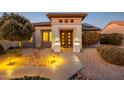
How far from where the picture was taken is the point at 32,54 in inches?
237

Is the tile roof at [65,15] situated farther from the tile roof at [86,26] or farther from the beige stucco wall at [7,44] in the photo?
the beige stucco wall at [7,44]

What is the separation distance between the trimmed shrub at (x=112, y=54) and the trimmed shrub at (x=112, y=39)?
8.0 inches

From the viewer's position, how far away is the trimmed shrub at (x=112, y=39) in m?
5.90

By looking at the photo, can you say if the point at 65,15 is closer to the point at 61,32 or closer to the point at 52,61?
the point at 61,32

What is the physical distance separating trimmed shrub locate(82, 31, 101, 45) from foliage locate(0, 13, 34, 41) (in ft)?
5.82

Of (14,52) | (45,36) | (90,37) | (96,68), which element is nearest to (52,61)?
(45,36)

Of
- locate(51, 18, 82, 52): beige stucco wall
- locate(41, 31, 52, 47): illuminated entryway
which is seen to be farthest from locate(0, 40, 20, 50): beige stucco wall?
locate(51, 18, 82, 52): beige stucco wall

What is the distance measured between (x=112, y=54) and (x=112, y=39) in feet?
1.60

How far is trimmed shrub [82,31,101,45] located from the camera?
6.13 meters

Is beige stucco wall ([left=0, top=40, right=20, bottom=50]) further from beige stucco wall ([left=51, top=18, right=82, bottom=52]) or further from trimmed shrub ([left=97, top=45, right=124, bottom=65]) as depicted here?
trimmed shrub ([left=97, top=45, right=124, bottom=65])

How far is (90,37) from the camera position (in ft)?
20.7

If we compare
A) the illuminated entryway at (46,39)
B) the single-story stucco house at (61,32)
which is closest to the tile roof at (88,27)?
the single-story stucco house at (61,32)
